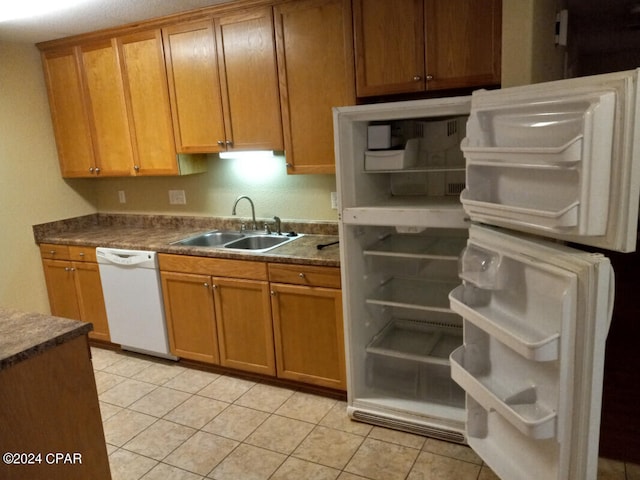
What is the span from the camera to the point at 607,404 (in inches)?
97.7

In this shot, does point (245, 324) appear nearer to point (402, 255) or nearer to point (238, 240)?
point (238, 240)

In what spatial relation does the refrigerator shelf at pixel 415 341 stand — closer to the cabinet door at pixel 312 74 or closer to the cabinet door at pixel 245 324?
the cabinet door at pixel 245 324

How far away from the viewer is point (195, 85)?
306 cm

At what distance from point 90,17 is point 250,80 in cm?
109

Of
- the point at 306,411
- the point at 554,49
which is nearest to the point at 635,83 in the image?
the point at 554,49

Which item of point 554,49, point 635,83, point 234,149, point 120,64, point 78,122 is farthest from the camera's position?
point 78,122

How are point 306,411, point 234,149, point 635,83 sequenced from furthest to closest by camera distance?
point 234,149, point 306,411, point 635,83

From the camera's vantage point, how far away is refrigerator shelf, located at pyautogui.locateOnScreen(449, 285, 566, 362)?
4.31 feet

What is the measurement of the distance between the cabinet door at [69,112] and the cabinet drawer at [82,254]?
0.61m

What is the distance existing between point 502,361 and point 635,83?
0.98m

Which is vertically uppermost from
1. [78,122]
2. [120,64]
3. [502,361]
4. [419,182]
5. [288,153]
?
[120,64]

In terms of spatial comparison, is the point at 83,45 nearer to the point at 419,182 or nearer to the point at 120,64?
the point at 120,64

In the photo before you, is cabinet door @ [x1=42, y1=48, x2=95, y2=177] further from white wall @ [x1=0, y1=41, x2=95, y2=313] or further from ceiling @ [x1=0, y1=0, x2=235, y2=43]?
ceiling @ [x1=0, y1=0, x2=235, y2=43]

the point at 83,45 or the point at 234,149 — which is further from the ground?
the point at 83,45
